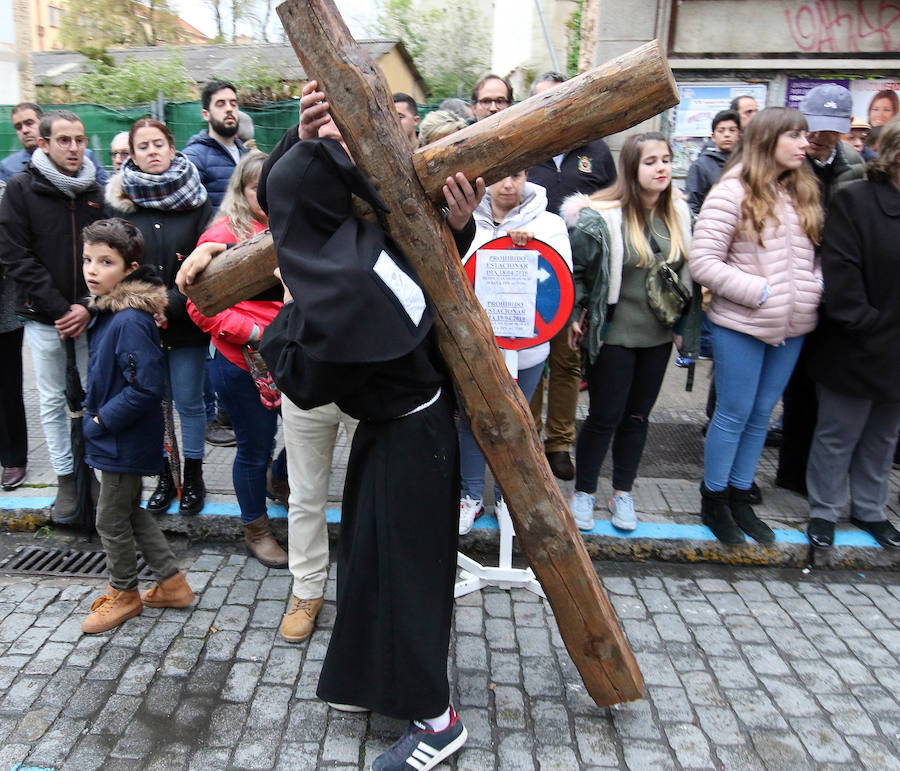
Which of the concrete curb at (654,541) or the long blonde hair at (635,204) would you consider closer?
the long blonde hair at (635,204)

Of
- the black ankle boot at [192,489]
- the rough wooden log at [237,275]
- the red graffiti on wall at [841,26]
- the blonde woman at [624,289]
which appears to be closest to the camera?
the rough wooden log at [237,275]

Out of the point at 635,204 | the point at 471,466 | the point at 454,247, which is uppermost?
the point at 635,204

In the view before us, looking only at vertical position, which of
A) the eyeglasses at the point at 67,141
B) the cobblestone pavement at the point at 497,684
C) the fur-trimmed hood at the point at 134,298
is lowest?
the cobblestone pavement at the point at 497,684

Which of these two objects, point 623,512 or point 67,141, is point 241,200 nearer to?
point 67,141

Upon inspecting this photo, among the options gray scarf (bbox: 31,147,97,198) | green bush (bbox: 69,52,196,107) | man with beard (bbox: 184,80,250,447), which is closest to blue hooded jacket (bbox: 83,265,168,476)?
gray scarf (bbox: 31,147,97,198)

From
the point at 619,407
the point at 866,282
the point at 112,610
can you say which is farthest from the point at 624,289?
the point at 112,610

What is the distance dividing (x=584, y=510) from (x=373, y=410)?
6.77ft

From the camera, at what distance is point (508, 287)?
11.2ft

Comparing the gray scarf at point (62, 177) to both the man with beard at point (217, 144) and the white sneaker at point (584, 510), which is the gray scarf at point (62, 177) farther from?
the white sneaker at point (584, 510)

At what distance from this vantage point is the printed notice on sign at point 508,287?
133 inches

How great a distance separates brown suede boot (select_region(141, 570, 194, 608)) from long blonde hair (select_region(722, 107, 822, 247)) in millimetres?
3199

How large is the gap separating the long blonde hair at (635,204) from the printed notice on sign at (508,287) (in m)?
0.83

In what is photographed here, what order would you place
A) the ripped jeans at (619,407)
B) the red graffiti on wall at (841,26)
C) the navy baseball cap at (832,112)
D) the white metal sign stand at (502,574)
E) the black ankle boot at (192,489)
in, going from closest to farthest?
the white metal sign stand at (502,574) < the ripped jeans at (619,407) < the black ankle boot at (192,489) < the navy baseball cap at (832,112) < the red graffiti on wall at (841,26)

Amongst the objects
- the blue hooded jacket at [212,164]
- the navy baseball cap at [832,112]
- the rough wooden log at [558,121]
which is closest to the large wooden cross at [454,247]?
the rough wooden log at [558,121]
